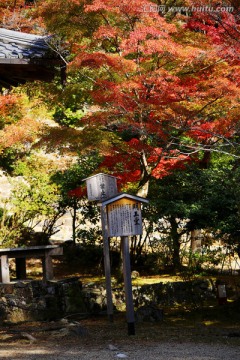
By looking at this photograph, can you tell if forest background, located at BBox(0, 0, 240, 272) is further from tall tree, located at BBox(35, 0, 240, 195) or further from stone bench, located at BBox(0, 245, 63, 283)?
stone bench, located at BBox(0, 245, 63, 283)

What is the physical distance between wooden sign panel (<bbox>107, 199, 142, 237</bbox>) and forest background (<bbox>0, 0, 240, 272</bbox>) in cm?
146

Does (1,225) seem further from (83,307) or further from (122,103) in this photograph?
(122,103)

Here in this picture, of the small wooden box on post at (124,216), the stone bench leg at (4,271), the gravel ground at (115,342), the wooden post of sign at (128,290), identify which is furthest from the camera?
the stone bench leg at (4,271)

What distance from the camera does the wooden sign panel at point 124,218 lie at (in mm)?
9086

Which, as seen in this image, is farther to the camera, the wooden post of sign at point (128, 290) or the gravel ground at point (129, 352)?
the wooden post of sign at point (128, 290)

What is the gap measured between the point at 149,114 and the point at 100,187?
2652 mm

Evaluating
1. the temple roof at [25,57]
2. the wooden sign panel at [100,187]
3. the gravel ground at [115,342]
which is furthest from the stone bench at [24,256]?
the temple roof at [25,57]

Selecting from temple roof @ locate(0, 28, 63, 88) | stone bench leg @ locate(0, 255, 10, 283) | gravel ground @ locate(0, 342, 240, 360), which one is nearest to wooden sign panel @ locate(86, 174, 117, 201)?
stone bench leg @ locate(0, 255, 10, 283)

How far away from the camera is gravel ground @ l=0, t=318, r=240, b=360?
7203 millimetres

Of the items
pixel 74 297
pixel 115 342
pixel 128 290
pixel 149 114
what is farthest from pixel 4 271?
pixel 149 114

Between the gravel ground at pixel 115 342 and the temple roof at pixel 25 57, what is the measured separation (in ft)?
11.7

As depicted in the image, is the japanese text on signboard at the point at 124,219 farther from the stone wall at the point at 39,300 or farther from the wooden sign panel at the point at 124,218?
the stone wall at the point at 39,300

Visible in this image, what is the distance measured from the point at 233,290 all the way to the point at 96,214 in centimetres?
412

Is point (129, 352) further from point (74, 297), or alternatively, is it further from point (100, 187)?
point (74, 297)
